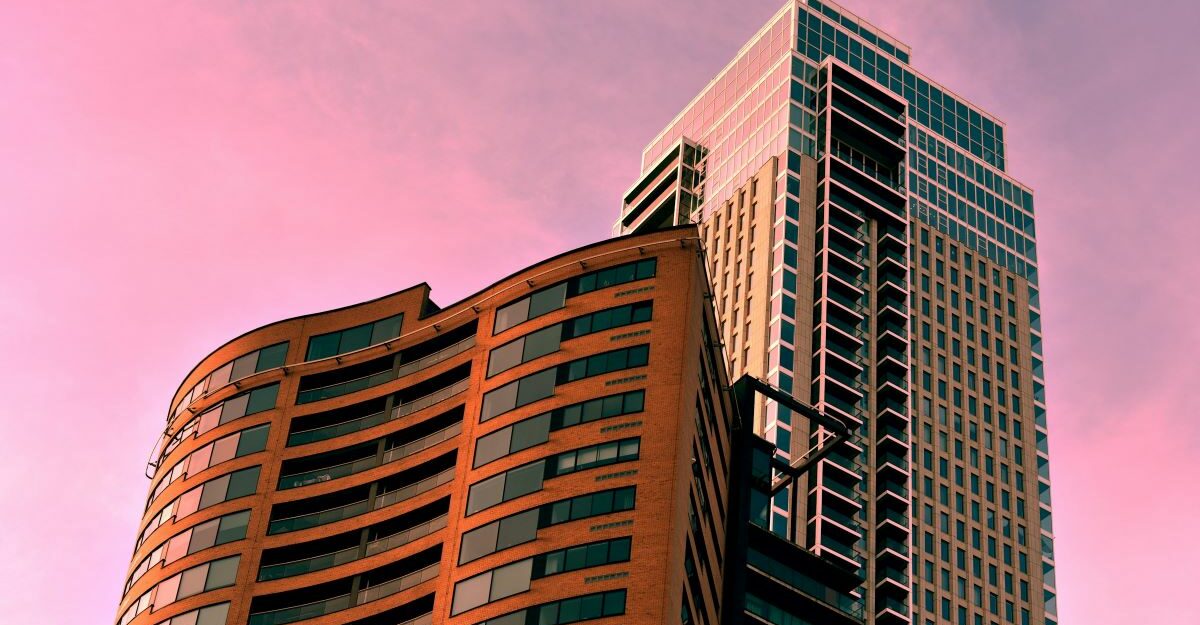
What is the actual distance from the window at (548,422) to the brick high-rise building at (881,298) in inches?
2141

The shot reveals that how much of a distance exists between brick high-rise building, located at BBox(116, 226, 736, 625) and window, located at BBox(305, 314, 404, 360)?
→ 192mm

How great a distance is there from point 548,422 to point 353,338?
70.3 feet

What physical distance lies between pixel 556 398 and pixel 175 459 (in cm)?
2957

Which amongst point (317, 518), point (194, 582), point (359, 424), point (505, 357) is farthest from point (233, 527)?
point (505, 357)

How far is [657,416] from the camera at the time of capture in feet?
289

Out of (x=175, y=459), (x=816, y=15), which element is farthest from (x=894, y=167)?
(x=175, y=459)

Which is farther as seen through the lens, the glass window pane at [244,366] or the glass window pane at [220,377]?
the glass window pane at [220,377]

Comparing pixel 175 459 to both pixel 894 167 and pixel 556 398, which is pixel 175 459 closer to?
pixel 556 398

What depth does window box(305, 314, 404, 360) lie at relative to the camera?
106 metres

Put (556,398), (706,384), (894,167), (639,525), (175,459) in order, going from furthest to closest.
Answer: (894,167) → (175,459) → (706,384) → (556,398) → (639,525)

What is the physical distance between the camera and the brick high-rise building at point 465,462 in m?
85.2

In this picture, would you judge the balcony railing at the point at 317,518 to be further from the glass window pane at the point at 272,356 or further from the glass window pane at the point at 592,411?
the glass window pane at the point at 592,411

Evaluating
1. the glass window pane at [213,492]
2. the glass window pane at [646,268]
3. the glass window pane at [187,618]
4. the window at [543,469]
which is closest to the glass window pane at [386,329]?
the glass window pane at [213,492]

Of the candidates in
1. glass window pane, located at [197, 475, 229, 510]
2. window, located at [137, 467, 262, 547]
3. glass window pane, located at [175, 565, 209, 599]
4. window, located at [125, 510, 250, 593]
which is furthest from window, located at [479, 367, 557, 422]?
glass window pane, located at [175, 565, 209, 599]
